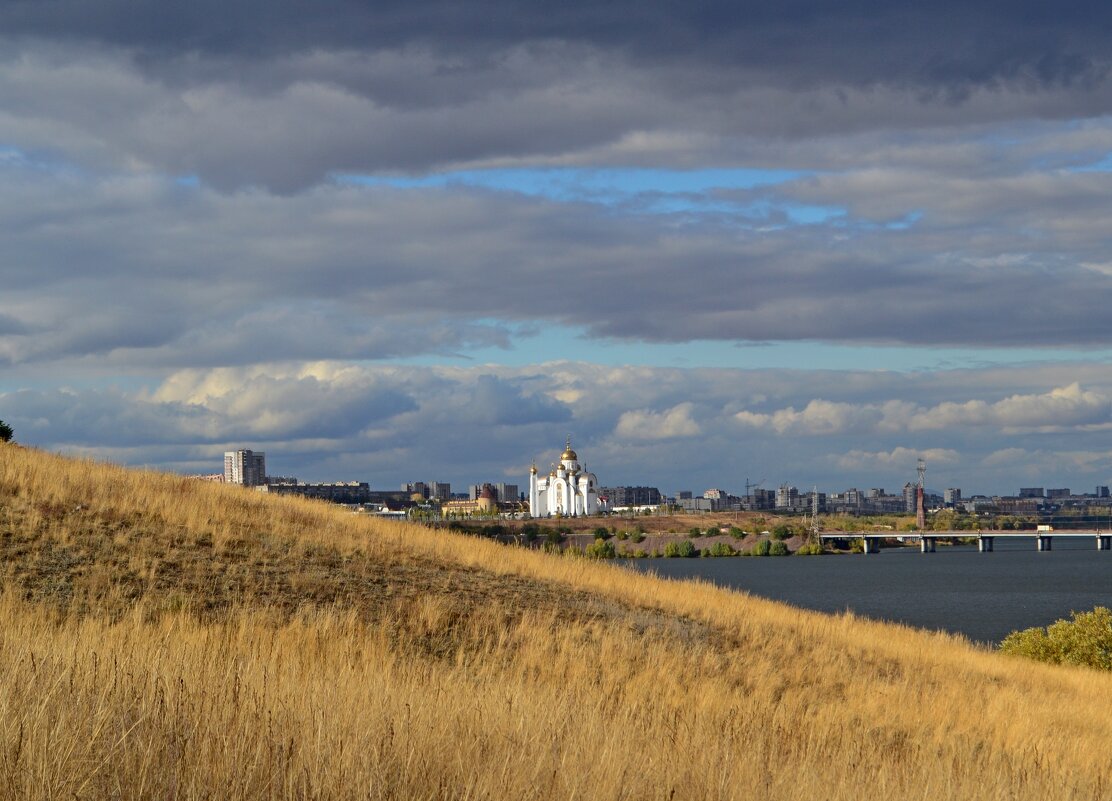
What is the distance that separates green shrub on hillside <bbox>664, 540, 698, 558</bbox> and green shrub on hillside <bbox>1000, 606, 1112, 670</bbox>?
148 metres

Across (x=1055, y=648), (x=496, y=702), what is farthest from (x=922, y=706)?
(x=1055, y=648)

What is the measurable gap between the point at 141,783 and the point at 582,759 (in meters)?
2.89

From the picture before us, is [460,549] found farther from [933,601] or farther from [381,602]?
[933,601]

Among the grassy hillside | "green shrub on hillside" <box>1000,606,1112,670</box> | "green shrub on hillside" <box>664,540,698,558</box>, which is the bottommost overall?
"green shrub on hillside" <box>664,540,698,558</box>

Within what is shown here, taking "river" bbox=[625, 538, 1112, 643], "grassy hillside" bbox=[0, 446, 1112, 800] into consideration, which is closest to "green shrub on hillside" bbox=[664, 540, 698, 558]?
"river" bbox=[625, 538, 1112, 643]

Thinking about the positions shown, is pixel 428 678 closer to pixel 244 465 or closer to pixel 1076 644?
pixel 1076 644

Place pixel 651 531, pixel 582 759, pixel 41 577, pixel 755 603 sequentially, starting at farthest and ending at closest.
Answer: pixel 651 531
pixel 755 603
pixel 41 577
pixel 582 759

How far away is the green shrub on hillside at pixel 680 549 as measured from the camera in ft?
602

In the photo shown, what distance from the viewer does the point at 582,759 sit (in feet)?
25.3

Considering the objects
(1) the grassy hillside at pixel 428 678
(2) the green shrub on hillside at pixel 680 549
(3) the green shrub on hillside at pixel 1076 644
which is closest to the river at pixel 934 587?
(2) the green shrub on hillside at pixel 680 549

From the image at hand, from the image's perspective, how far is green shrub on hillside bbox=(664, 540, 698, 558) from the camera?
18338cm

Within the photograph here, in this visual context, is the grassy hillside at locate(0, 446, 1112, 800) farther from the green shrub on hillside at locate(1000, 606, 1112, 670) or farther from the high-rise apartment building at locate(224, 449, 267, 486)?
the high-rise apartment building at locate(224, 449, 267, 486)

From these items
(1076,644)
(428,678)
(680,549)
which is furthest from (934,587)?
(428,678)

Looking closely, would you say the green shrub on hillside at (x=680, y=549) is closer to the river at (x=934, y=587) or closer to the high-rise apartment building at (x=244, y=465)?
the river at (x=934, y=587)
